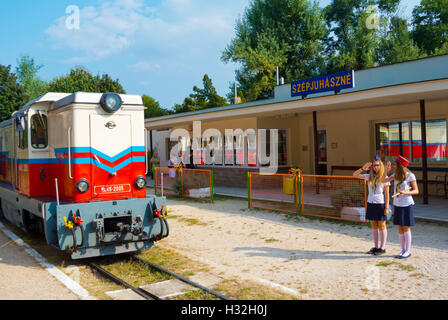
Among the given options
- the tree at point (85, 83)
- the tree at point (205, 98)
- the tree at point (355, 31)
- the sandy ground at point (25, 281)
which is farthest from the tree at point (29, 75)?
the sandy ground at point (25, 281)

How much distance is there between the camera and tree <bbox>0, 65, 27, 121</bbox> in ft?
126

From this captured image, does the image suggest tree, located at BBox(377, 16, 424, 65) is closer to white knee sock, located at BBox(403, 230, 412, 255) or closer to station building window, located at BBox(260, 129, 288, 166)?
station building window, located at BBox(260, 129, 288, 166)

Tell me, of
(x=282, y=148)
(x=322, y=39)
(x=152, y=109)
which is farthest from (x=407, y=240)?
(x=152, y=109)

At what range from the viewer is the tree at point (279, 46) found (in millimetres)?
38812

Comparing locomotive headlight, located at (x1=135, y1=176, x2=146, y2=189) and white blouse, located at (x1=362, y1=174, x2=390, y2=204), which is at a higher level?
locomotive headlight, located at (x1=135, y1=176, x2=146, y2=189)

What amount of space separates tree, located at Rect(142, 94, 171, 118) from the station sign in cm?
3720

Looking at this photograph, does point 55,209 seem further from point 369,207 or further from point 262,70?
point 262,70

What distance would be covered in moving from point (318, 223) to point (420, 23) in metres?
37.7

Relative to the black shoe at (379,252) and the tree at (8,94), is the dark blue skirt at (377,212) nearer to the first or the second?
the black shoe at (379,252)

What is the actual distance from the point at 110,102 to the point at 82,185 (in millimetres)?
1602

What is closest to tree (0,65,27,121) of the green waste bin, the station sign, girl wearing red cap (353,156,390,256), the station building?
the station building

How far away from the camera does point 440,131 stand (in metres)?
13.2

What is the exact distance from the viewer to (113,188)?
7531 mm
